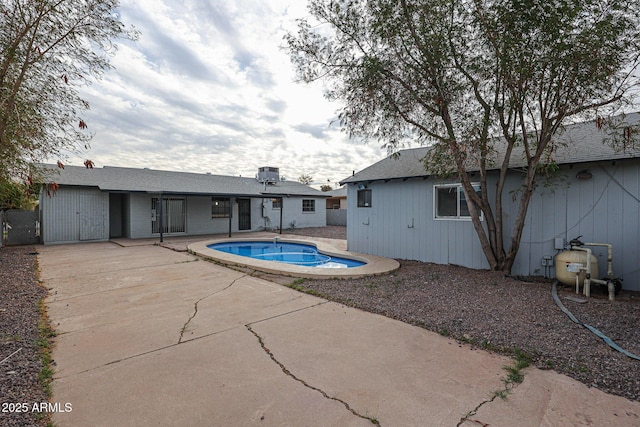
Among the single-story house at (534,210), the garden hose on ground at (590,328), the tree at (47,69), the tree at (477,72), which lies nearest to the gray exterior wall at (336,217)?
the single-story house at (534,210)

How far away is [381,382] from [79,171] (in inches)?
656

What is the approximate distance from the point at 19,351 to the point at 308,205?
55.1 feet

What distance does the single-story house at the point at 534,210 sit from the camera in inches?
199

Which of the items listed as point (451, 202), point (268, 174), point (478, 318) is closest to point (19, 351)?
point (478, 318)

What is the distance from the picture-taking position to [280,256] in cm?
1066

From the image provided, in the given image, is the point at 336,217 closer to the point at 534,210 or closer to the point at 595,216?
the point at 534,210

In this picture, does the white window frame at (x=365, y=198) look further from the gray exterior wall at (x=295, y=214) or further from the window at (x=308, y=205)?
the window at (x=308, y=205)

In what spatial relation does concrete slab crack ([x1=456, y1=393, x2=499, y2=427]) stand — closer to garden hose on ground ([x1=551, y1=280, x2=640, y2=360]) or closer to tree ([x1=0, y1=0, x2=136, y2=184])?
garden hose on ground ([x1=551, y1=280, x2=640, y2=360])

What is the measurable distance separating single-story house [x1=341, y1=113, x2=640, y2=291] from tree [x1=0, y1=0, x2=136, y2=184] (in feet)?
21.8

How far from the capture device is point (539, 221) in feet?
19.4

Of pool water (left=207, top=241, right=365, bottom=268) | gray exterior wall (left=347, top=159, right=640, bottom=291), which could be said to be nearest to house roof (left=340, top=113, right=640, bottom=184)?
gray exterior wall (left=347, top=159, right=640, bottom=291)

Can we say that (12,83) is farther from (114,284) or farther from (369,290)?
(369,290)

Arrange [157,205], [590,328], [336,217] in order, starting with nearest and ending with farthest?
1. [590,328]
2. [157,205]
3. [336,217]

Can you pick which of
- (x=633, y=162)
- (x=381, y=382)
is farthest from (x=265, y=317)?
(x=633, y=162)
